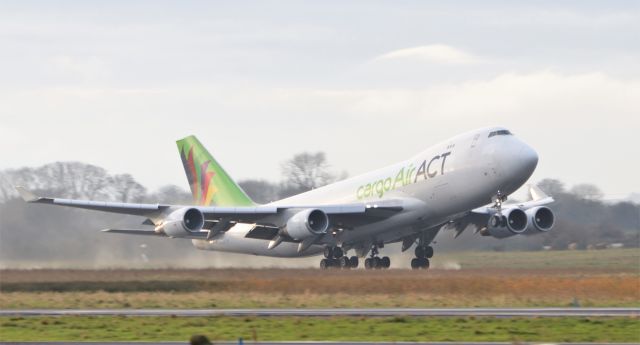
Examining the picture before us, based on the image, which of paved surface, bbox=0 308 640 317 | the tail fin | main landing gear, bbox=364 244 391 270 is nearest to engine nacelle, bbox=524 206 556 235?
main landing gear, bbox=364 244 391 270

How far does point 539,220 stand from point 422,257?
17.4 ft

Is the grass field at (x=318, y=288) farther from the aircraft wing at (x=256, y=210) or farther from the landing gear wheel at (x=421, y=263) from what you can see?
the landing gear wheel at (x=421, y=263)

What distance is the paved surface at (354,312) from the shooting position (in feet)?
92.8

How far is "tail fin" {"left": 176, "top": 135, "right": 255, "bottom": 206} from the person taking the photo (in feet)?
193

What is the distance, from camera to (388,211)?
4928 cm

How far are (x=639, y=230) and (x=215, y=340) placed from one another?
43.9 metres

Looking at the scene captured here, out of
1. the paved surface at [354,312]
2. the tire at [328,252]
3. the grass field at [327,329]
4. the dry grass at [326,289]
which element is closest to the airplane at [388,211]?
the tire at [328,252]

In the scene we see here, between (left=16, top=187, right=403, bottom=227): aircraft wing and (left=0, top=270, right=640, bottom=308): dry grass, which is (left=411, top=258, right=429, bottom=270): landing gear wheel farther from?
(left=0, top=270, right=640, bottom=308): dry grass

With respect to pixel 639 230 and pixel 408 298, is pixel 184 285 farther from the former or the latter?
A: pixel 639 230

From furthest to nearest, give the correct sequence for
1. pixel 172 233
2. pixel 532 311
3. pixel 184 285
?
pixel 172 233
pixel 184 285
pixel 532 311

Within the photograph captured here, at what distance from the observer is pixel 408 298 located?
113 feet

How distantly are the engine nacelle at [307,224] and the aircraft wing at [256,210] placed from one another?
0.45 m

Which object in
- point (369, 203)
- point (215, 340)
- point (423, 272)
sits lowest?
point (215, 340)

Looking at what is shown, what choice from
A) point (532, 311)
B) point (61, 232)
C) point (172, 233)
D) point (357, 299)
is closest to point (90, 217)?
point (61, 232)
